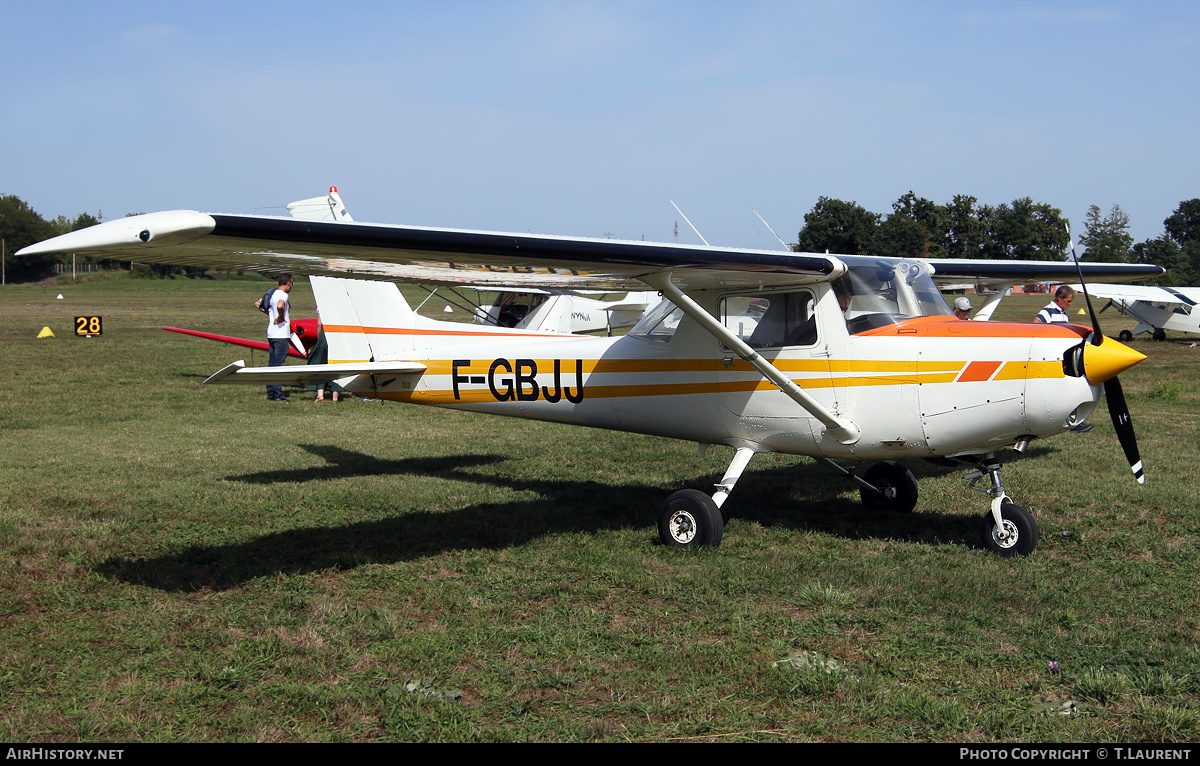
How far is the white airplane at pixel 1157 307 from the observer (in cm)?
2533

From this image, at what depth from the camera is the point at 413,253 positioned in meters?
5.25

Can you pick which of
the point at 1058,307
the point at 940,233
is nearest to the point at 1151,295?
the point at 1058,307

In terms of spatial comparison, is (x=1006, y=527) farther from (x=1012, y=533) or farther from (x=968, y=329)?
(x=968, y=329)

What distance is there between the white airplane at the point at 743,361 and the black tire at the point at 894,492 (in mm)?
17

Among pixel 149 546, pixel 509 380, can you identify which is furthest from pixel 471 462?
pixel 149 546

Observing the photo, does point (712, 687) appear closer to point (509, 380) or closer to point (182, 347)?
point (509, 380)

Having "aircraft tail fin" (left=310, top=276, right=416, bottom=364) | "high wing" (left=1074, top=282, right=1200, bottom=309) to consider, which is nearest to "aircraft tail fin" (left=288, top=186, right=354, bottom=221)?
"aircraft tail fin" (left=310, top=276, right=416, bottom=364)

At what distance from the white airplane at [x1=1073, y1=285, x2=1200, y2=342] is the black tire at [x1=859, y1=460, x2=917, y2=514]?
1894 cm

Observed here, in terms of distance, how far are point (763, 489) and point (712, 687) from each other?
4788 millimetres

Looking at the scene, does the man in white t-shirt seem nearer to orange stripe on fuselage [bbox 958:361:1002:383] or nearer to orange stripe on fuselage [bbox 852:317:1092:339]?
orange stripe on fuselage [bbox 852:317:1092:339]

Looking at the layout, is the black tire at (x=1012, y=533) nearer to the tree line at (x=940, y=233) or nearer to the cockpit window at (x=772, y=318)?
the cockpit window at (x=772, y=318)

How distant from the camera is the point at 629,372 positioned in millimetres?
7707

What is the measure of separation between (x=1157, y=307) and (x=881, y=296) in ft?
87.3

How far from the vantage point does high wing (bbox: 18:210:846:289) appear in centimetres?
394
